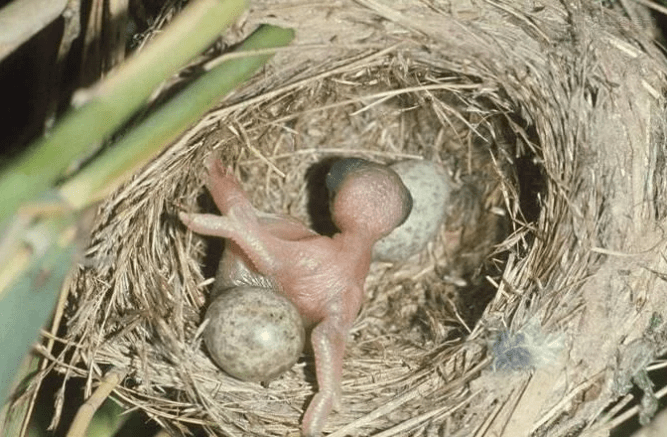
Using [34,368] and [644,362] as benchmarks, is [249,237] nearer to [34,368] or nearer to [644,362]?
[34,368]

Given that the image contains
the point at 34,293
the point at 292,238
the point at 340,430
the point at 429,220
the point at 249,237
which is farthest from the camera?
the point at 429,220

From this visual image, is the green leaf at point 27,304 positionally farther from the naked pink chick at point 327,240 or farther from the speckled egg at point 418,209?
the speckled egg at point 418,209

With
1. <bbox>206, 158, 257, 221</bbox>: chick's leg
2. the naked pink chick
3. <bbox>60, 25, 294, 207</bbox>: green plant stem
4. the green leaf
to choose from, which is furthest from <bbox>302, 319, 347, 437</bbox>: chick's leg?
the green leaf

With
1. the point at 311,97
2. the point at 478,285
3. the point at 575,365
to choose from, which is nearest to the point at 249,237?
the point at 311,97

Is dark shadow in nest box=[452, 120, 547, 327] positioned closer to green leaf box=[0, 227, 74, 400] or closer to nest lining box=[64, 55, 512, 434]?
nest lining box=[64, 55, 512, 434]

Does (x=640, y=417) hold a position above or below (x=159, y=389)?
above
